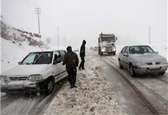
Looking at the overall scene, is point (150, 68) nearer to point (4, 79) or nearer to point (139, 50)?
point (139, 50)

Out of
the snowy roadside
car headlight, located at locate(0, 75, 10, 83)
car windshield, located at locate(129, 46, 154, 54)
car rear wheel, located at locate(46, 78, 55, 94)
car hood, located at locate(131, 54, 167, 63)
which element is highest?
car windshield, located at locate(129, 46, 154, 54)

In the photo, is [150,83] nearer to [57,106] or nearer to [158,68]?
[158,68]

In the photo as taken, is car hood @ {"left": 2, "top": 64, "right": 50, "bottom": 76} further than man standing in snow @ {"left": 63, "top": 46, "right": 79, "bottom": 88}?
No

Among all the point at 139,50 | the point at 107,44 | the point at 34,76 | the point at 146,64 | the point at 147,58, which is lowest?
the point at 34,76

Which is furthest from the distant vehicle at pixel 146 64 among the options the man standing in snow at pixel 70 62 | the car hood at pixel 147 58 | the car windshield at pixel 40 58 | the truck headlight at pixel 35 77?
the truck headlight at pixel 35 77

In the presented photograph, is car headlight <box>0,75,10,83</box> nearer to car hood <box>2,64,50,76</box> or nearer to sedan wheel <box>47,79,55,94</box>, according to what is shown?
car hood <box>2,64,50,76</box>

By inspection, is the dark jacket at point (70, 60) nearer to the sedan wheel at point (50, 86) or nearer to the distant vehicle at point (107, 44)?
the sedan wheel at point (50, 86)

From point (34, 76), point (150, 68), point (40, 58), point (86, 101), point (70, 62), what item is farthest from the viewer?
point (150, 68)

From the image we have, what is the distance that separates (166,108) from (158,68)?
4.64m

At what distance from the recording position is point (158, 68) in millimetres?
10391

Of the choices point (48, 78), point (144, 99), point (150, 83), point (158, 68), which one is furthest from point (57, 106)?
point (158, 68)

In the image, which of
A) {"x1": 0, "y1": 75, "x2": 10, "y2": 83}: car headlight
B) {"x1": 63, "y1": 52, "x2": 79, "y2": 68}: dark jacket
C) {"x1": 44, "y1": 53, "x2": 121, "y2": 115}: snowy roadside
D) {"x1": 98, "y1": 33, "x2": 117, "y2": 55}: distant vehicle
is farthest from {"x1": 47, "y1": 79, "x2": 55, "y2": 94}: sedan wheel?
{"x1": 98, "y1": 33, "x2": 117, "y2": 55}: distant vehicle

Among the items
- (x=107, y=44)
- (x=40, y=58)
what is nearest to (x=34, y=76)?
(x=40, y=58)

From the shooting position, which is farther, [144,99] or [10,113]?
[144,99]
